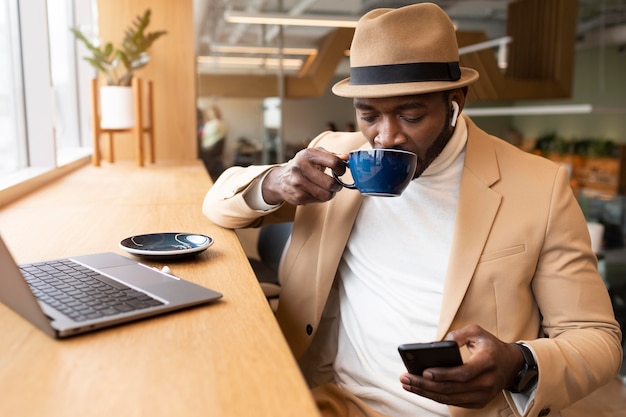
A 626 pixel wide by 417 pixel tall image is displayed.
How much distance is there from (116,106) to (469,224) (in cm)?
228

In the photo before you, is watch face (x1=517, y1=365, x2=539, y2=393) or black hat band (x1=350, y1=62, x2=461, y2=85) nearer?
watch face (x1=517, y1=365, x2=539, y2=393)

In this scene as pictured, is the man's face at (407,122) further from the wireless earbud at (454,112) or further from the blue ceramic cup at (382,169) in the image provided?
the blue ceramic cup at (382,169)

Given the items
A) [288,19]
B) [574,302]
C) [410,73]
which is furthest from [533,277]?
[288,19]

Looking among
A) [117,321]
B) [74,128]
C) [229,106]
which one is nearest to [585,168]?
[229,106]

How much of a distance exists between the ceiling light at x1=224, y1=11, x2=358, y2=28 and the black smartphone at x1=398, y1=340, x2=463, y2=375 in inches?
145

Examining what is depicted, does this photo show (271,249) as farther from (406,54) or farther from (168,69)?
(168,69)

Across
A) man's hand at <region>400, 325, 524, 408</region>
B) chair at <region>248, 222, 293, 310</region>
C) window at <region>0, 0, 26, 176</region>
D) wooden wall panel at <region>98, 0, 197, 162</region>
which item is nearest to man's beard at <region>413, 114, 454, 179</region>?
man's hand at <region>400, 325, 524, 408</region>

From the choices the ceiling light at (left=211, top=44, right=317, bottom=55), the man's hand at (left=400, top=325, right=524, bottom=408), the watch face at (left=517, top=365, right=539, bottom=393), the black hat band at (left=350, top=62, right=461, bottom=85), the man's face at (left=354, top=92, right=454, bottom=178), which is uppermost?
the ceiling light at (left=211, top=44, right=317, bottom=55)

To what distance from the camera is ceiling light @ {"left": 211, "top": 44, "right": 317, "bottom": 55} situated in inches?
188

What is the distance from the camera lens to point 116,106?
300cm

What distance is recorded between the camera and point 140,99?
2.99 metres

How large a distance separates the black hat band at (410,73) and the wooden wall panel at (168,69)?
2.40 m

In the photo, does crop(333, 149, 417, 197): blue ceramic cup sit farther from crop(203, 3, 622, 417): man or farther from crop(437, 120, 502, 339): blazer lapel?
crop(437, 120, 502, 339): blazer lapel

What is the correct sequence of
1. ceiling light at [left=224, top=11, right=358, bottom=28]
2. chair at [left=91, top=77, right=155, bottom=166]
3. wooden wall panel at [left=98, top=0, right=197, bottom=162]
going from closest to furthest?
chair at [left=91, top=77, right=155, bottom=166] → wooden wall panel at [left=98, top=0, right=197, bottom=162] → ceiling light at [left=224, top=11, right=358, bottom=28]
